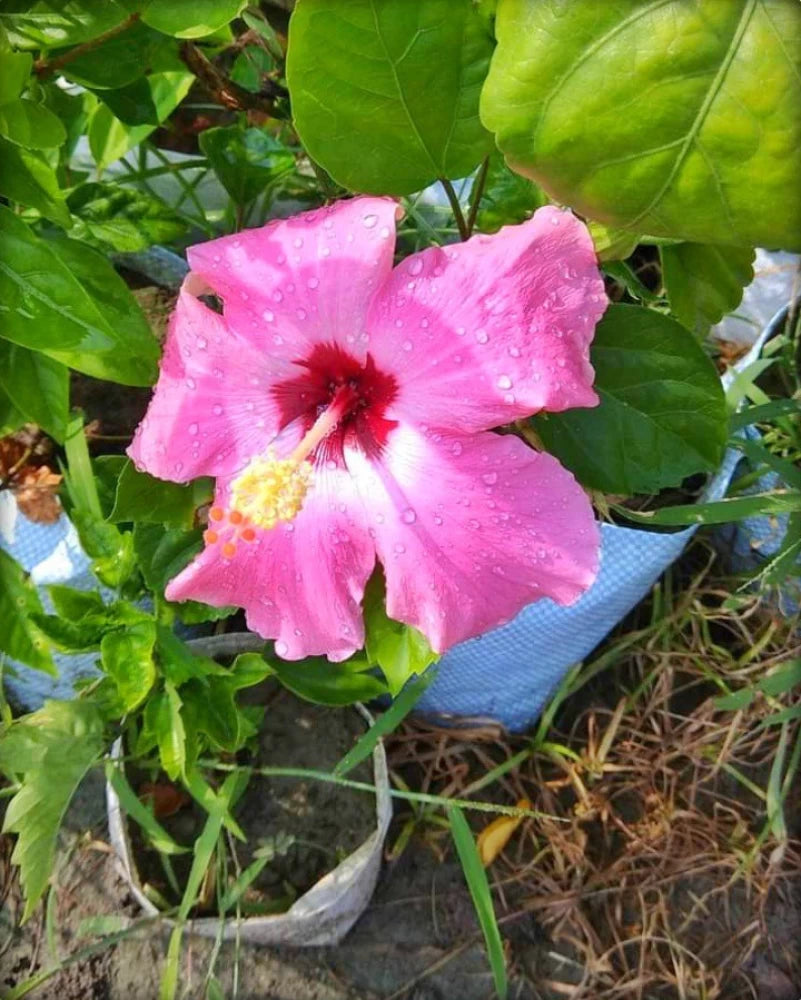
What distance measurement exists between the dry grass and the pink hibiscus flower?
78 centimetres

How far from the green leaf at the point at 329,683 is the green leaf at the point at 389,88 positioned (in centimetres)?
55

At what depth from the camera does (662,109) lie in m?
0.46

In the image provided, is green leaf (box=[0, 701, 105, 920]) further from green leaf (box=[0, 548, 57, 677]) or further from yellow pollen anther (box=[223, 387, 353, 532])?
yellow pollen anther (box=[223, 387, 353, 532])

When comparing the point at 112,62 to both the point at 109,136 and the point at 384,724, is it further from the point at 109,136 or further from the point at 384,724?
the point at 384,724

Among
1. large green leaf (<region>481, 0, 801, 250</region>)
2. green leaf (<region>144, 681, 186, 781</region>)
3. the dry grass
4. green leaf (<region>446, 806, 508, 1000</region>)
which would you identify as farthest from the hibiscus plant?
the dry grass

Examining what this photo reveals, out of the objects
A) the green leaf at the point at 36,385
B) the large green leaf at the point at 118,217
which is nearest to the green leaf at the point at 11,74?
the green leaf at the point at 36,385

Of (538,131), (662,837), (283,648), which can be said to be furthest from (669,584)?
(538,131)

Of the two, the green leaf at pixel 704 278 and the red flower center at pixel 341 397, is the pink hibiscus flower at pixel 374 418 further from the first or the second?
the green leaf at pixel 704 278

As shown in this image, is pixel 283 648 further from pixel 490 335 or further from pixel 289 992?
pixel 289 992

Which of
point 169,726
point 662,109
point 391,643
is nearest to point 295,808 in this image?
point 169,726

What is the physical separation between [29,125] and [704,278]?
1.56ft

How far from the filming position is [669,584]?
4.81 ft

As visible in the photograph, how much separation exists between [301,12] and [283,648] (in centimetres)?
43

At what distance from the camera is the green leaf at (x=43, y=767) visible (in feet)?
3.07
